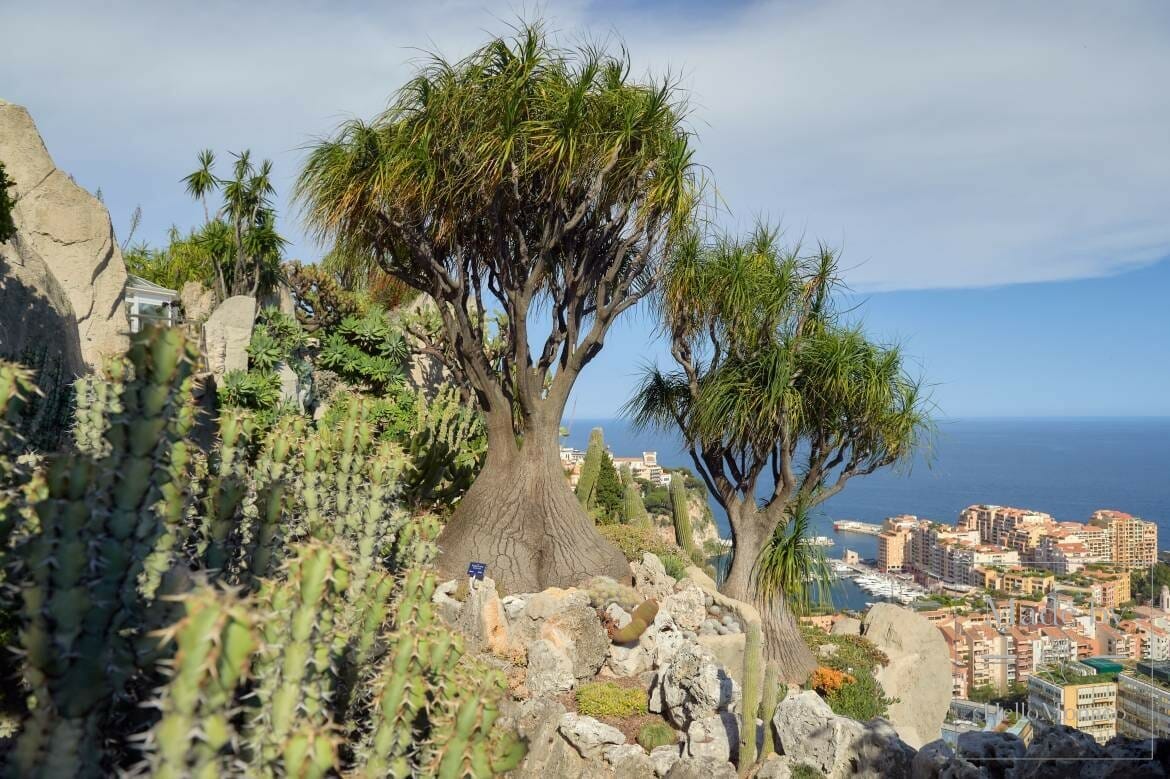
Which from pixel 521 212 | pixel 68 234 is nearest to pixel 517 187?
pixel 521 212

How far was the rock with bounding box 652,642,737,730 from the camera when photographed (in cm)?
619

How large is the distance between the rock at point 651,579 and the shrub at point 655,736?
2346mm

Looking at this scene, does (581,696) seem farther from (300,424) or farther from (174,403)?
(174,403)

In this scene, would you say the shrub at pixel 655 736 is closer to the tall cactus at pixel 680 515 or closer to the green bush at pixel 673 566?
the green bush at pixel 673 566

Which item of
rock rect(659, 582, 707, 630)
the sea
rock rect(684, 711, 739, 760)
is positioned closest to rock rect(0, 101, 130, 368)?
the sea

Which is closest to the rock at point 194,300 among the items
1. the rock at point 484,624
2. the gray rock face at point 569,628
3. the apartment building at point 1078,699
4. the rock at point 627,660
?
the rock at point 484,624

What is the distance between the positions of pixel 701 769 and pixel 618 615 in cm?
228

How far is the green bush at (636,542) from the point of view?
33.3 feet

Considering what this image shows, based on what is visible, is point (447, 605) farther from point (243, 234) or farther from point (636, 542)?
point (243, 234)

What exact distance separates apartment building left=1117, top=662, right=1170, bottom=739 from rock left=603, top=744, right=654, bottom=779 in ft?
10.4

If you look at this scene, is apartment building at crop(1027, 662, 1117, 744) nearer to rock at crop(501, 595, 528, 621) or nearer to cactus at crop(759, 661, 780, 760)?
cactus at crop(759, 661, 780, 760)

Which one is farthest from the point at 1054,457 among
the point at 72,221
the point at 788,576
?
the point at 72,221

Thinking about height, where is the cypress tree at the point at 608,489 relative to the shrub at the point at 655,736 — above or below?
above

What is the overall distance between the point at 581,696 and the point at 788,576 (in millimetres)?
3883
